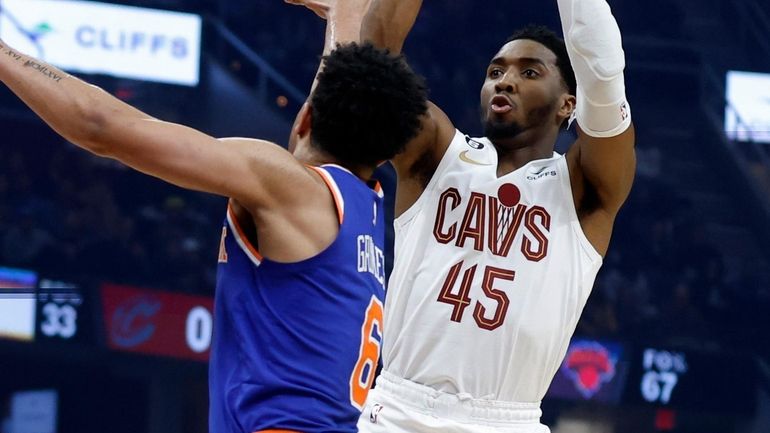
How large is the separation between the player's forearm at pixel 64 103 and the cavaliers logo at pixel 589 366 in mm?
9068

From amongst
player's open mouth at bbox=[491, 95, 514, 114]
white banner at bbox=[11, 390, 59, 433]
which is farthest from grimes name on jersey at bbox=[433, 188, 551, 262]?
white banner at bbox=[11, 390, 59, 433]

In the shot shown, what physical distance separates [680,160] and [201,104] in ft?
17.6

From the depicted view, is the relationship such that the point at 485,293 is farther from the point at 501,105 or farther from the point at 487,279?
the point at 501,105

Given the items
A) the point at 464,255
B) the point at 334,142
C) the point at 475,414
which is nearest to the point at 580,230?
the point at 464,255

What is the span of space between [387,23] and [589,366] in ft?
25.6

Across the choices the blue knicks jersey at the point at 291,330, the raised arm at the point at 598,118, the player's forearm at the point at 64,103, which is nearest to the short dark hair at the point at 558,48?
the raised arm at the point at 598,118

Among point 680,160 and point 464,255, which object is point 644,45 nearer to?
point 680,160

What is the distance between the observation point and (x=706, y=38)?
15289mm

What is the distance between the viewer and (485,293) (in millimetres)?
3998

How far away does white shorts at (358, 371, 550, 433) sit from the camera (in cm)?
396

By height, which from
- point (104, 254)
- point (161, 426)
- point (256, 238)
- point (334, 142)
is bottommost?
point (161, 426)

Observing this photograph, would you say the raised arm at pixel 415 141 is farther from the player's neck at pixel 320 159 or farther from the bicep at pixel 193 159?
the bicep at pixel 193 159

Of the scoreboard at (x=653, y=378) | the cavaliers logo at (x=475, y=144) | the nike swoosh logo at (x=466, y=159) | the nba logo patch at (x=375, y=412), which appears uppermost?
the cavaliers logo at (x=475, y=144)

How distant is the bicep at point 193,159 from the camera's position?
103 inches
